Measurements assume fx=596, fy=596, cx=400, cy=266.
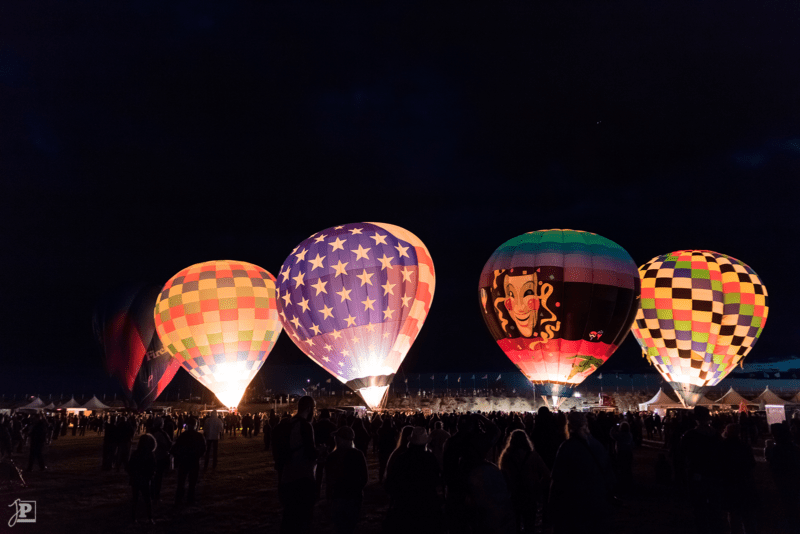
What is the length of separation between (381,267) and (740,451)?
20151mm

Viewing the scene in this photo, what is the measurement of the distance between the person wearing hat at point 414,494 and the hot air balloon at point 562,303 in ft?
69.8

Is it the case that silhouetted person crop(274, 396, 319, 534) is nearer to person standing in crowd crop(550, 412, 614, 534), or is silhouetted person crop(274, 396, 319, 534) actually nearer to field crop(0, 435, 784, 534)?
person standing in crowd crop(550, 412, 614, 534)

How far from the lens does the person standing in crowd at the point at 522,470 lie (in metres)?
6.69

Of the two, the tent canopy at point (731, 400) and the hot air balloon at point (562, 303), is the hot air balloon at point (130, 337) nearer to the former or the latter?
the hot air balloon at point (562, 303)

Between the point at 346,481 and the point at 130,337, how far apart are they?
37325 millimetres

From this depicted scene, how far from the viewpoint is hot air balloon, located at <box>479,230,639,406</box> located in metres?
25.5

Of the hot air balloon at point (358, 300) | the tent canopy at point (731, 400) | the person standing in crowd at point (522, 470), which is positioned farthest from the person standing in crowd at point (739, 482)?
the tent canopy at point (731, 400)

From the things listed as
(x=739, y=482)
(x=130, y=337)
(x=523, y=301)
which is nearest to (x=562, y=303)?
(x=523, y=301)

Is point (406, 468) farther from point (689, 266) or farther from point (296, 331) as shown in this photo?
point (689, 266)

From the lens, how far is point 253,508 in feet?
34.9

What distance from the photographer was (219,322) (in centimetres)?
3122

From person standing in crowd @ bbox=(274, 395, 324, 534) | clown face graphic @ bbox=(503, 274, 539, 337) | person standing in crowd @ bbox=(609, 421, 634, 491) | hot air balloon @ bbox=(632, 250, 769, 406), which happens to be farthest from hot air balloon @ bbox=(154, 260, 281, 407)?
person standing in crowd @ bbox=(274, 395, 324, 534)

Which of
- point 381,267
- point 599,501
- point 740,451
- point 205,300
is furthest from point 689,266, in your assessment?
point 599,501

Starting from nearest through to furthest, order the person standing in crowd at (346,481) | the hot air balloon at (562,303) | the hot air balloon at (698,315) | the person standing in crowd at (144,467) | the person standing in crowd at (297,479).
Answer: the person standing in crowd at (346,481) → the person standing in crowd at (297,479) → the person standing in crowd at (144,467) → the hot air balloon at (562,303) → the hot air balloon at (698,315)
